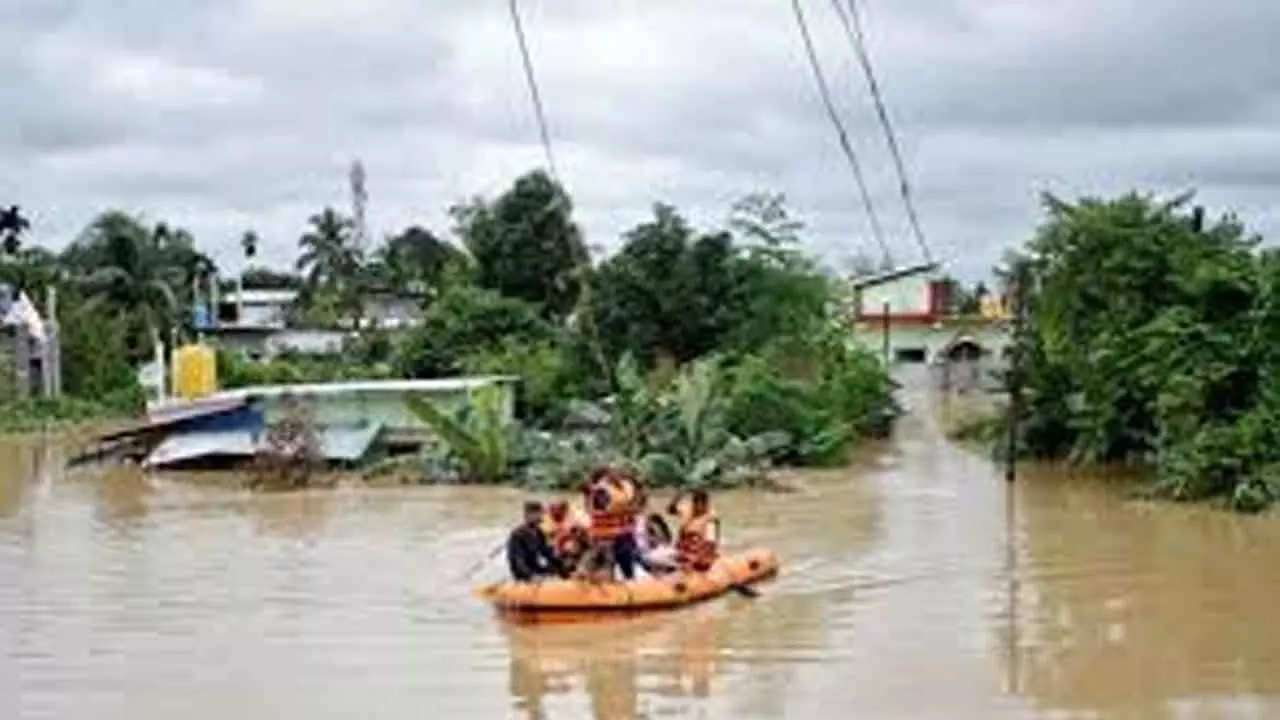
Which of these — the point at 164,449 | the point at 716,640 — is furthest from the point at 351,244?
the point at 716,640

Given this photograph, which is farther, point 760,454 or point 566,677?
point 760,454

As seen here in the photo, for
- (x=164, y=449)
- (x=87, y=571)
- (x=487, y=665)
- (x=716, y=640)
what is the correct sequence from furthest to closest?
(x=164, y=449)
(x=87, y=571)
(x=716, y=640)
(x=487, y=665)

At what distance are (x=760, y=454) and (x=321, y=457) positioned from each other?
6.83 m

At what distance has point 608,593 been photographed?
1806 cm

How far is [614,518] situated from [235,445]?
1797 centimetres

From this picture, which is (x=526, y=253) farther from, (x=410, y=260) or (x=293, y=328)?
(x=410, y=260)

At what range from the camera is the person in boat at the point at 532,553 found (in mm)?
18266

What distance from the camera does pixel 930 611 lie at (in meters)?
18.8

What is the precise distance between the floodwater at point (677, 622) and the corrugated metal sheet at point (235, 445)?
4913mm

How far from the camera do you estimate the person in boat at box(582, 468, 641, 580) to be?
18328 mm

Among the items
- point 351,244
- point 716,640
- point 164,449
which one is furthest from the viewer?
point 351,244

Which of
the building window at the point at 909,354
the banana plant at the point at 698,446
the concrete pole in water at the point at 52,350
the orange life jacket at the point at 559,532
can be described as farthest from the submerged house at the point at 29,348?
the orange life jacket at the point at 559,532

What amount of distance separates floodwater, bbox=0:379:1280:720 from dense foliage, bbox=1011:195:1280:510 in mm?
1305

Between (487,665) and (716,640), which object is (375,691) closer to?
(487,665)
